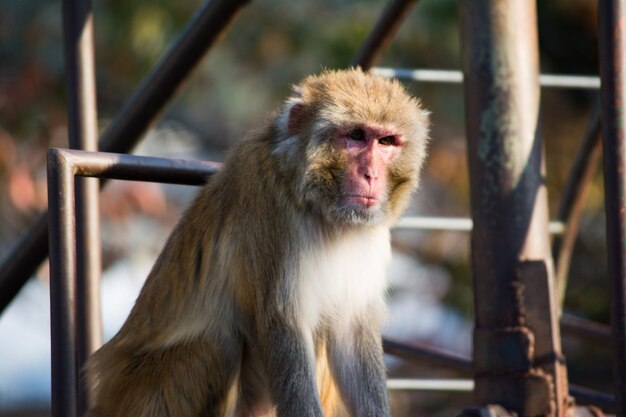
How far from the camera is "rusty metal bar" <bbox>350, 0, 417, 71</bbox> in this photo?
4.12 metres

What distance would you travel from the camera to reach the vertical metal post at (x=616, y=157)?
2.62 metres

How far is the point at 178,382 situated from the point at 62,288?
0.58m

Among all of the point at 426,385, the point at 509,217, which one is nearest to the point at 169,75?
the point at 509,217

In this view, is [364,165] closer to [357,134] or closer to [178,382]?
[357,134]

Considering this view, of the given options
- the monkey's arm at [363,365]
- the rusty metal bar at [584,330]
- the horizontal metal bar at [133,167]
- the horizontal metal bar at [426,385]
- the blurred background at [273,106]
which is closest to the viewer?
the horizontal metal bar at [133,167]

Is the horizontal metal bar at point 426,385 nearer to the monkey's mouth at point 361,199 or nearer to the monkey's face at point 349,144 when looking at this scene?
the monkey's face at point 349,144

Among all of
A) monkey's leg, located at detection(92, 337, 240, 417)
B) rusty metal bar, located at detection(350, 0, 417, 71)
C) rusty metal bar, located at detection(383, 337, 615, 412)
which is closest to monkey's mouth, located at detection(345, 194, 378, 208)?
monkey's leg, located at detection(92, 337, 240, 417)

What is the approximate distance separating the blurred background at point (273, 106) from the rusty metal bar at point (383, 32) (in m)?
7.82

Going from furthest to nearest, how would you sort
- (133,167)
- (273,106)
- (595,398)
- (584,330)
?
(273,106) → (584,330) → (595,398) → (133,167)

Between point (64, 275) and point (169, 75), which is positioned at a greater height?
point (169, 75)

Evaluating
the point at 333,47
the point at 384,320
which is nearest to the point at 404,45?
the point at 333,47

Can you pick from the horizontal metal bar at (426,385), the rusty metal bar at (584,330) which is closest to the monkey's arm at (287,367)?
the horizontal metal bar at (426,385)

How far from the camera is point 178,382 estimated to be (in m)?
3.12

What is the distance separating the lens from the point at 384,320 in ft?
11.5
